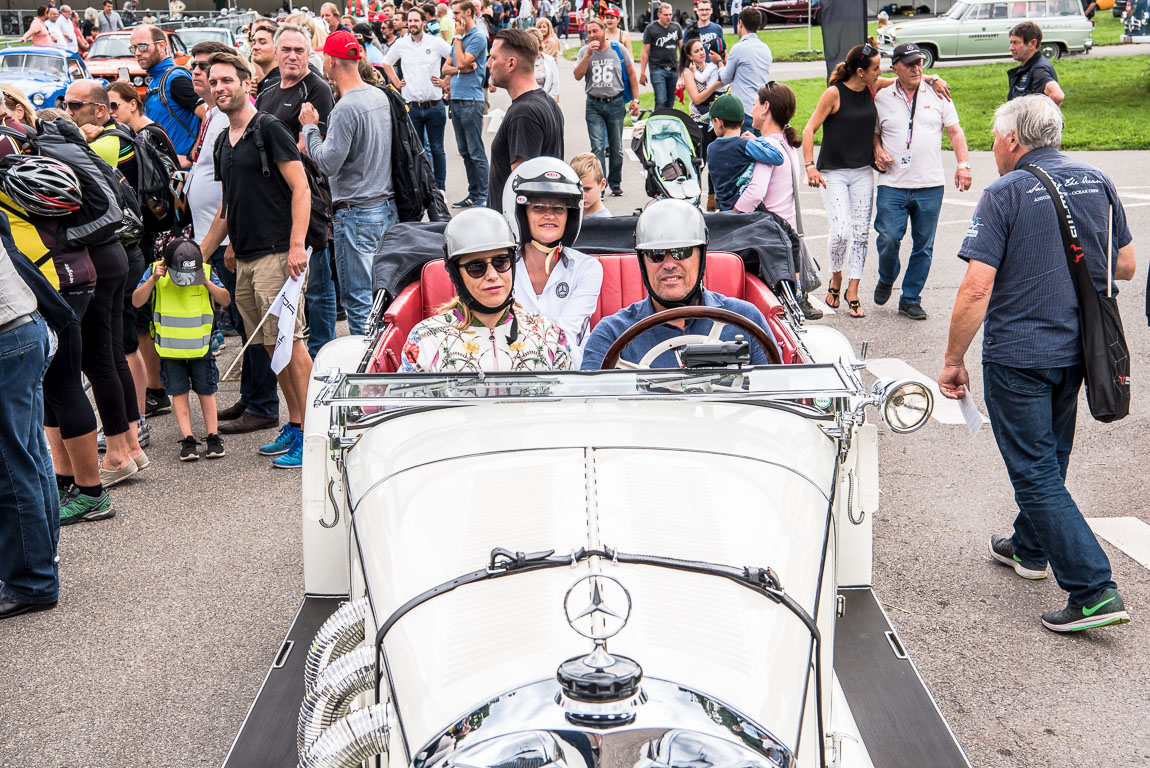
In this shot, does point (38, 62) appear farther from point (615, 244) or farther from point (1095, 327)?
point (1095, 327)

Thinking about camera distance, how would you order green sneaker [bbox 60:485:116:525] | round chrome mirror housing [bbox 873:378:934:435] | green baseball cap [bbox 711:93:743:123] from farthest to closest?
green baseball cap [bbox 711:93:743:123] < green sneaker [bbox 60:485:116:525] < round chrome mirror housing [bbox 873:378:934:435]

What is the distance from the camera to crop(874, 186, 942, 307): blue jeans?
837 centimetres

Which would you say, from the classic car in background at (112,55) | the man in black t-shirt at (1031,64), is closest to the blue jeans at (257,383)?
the man in black t-shirt at (1031,64)

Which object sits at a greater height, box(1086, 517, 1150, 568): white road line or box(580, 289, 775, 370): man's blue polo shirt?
box(580, 289, 775, 370): man's blue polo shirt

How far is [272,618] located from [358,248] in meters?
3.14

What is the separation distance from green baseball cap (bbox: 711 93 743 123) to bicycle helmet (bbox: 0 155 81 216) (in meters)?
4.48

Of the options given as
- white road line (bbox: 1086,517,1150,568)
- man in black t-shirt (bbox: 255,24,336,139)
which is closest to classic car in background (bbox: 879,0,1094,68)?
man in black t-shirt (bbox: 255,24,336,139)

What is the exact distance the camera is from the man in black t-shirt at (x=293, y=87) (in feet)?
24.0

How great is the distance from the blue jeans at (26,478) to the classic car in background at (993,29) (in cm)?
2402

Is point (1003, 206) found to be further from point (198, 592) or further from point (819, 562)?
point (198, 592)

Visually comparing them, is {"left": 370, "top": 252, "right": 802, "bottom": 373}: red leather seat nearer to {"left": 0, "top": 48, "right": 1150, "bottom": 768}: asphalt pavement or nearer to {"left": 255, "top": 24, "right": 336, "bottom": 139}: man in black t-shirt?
{"left": 0, "top": 48, "right": 1150, "bottom": 768}: asphalt pavement

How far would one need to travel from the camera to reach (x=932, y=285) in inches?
375

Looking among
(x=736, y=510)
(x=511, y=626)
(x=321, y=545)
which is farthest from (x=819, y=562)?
(x=321, y=545)

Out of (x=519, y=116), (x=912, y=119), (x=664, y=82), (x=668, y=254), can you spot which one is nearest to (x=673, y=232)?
(x=668, y=254)
